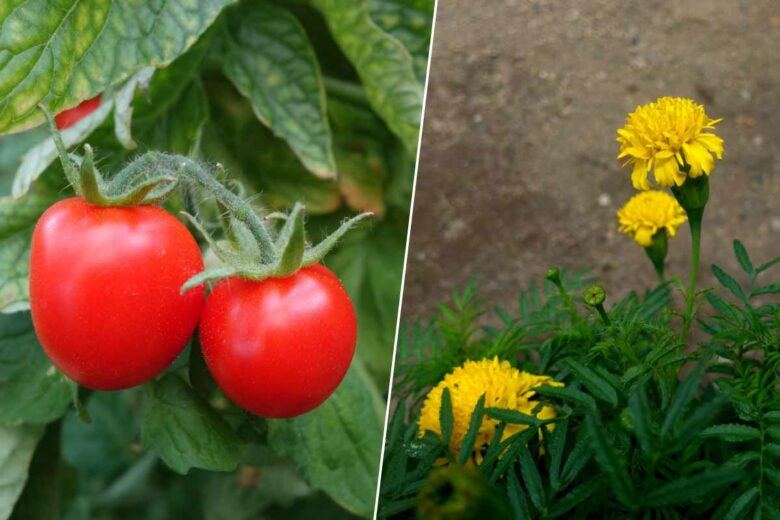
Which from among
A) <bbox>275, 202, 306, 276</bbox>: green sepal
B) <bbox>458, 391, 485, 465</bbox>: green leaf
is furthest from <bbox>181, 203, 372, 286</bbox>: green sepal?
<bbox>458, 391, 485, 465</bbox>: green leaf

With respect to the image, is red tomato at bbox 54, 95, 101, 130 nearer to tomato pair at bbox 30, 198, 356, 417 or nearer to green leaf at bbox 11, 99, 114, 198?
green leaf at bbox 11, 99, 114, 198

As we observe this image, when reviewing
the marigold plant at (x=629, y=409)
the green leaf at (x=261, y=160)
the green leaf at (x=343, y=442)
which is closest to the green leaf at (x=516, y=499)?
the marigold plant at (x=629, y=409)

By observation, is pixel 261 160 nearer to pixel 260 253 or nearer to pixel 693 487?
pixel 260 253

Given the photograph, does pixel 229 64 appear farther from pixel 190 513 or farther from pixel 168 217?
pixel 190 513

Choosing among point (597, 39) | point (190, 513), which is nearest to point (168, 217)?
point (190, 513)

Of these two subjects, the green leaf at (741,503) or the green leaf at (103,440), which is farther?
the green leaf at (103,440)

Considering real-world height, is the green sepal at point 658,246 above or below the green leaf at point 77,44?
below

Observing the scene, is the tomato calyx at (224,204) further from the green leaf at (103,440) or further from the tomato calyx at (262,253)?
the green leaf at (103,440)
